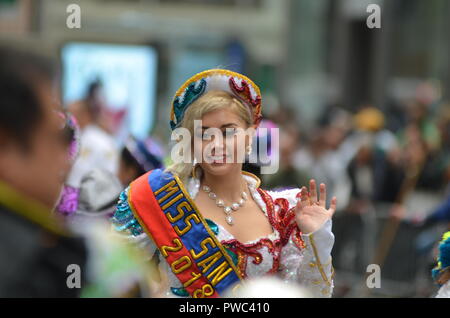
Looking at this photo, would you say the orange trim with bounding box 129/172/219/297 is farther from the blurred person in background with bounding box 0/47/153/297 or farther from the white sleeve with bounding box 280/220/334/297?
the blurred person in background with bounding box 0/47/153/297

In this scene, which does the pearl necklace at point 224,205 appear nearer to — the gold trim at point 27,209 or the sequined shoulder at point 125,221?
the sequined shoulder at point 125,221

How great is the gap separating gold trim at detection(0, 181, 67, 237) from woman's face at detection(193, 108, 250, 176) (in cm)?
155

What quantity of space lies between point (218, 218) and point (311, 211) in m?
0.36

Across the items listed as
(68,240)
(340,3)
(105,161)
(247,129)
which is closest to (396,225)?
(105,161)

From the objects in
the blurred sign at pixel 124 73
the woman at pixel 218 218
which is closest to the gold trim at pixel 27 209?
the woman at pixel 218 218

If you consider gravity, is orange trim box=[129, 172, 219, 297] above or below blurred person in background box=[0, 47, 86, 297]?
below

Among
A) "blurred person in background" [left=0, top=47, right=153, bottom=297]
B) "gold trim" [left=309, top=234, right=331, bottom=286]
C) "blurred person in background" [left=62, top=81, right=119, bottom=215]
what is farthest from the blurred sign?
"blurred person in background" [left=0, top=47, right=153, bottom=297]

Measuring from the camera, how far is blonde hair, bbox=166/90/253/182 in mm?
3740

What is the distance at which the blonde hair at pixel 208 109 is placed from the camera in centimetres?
374

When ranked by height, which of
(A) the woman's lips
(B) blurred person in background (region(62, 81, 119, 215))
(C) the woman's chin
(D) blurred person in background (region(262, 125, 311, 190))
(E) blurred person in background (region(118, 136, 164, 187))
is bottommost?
(D) blurred person in background (region(262, 125, 311, 190))

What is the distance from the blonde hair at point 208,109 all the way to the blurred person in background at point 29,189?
4.77 ft

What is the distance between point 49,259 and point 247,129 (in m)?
1.77

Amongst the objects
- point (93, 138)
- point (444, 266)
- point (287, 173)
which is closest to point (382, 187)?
point (287, 173)
